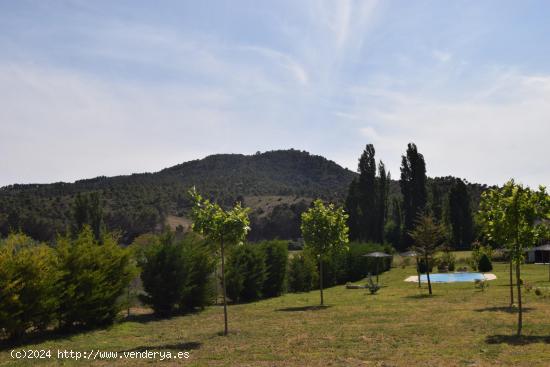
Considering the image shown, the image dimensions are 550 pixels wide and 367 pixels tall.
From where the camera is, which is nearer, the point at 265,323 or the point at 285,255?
the point at 265,323

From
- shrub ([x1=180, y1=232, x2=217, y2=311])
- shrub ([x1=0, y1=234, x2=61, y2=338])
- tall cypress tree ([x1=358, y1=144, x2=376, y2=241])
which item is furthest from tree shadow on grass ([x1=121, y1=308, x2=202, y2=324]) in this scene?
tall cypress tree ([x1=358, y1=144, x2=376, y2=241])

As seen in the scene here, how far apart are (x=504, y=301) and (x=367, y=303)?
226 inches

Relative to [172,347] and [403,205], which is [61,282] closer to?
[172,347]

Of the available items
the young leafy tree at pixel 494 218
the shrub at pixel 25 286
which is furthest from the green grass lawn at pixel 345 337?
the young leafy tree at pixel 494 218

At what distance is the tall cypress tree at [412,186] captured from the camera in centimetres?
6606

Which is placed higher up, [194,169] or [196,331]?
[194,169]

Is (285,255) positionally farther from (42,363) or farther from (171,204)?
(171,204)

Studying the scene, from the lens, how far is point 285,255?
3028 cm

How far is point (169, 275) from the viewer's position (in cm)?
2081

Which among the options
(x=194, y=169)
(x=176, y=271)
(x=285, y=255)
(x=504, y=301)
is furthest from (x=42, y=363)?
(x=194, y=169)

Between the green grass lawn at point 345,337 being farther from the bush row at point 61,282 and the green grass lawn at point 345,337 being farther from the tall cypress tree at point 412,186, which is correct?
the tall cypress tree at point 412,186

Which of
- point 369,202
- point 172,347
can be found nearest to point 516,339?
point 172,347

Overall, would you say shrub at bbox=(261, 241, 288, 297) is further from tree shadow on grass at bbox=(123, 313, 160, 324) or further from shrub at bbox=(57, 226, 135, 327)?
shrub at bbox=(57, 226, 135, 327)

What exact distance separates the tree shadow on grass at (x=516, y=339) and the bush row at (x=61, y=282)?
11787mm
